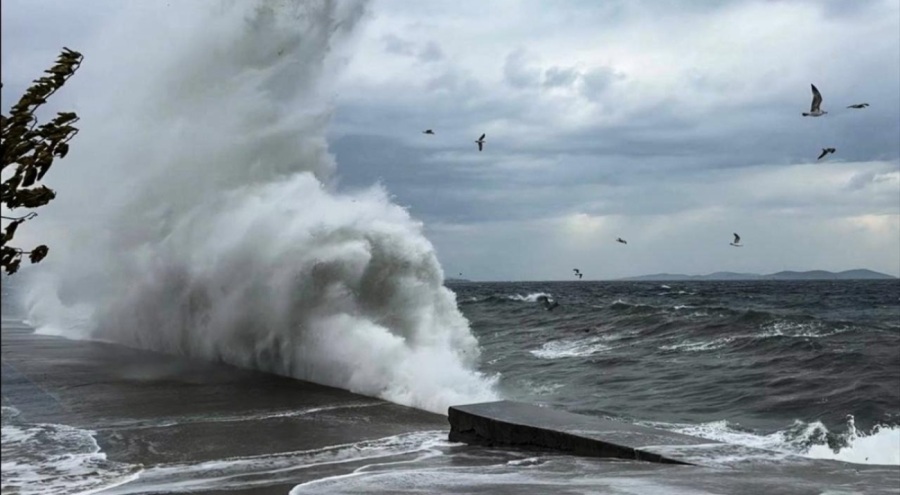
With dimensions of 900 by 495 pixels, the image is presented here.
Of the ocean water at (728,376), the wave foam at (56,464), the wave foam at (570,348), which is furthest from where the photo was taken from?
the wave foam at (570,348)

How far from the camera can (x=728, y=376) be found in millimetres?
16359

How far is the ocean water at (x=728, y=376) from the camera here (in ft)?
37.5

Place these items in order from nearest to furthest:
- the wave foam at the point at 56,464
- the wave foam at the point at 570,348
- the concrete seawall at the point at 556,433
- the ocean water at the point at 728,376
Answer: the wave foam at the point at 56,464 → the concrete seawall at the point at 556,433 → the ocean water at the point at 728,376 → the wave foam at the point at 570,348

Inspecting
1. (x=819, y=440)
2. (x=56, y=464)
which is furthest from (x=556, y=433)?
(x=56, y=464)

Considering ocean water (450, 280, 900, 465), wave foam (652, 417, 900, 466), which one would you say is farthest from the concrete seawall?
ocean water (450, 280, 900, 465)

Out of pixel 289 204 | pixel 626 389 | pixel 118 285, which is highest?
pixel 289 204

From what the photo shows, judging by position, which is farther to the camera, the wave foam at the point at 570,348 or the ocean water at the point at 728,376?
the wave foam at the point at 570,348

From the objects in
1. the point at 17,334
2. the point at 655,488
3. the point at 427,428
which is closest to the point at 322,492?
the point at 655,488

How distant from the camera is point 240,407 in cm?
1168

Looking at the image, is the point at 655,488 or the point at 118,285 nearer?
the point at 655,488

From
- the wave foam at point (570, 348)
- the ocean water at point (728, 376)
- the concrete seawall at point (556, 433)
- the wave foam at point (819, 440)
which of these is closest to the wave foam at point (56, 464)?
the concrete seawall at point (556, 433)

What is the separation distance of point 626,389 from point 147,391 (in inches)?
311

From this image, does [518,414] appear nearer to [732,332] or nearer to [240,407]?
[240,407]

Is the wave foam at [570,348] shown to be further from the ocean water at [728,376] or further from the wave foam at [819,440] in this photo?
the wave foam at [819,440]
